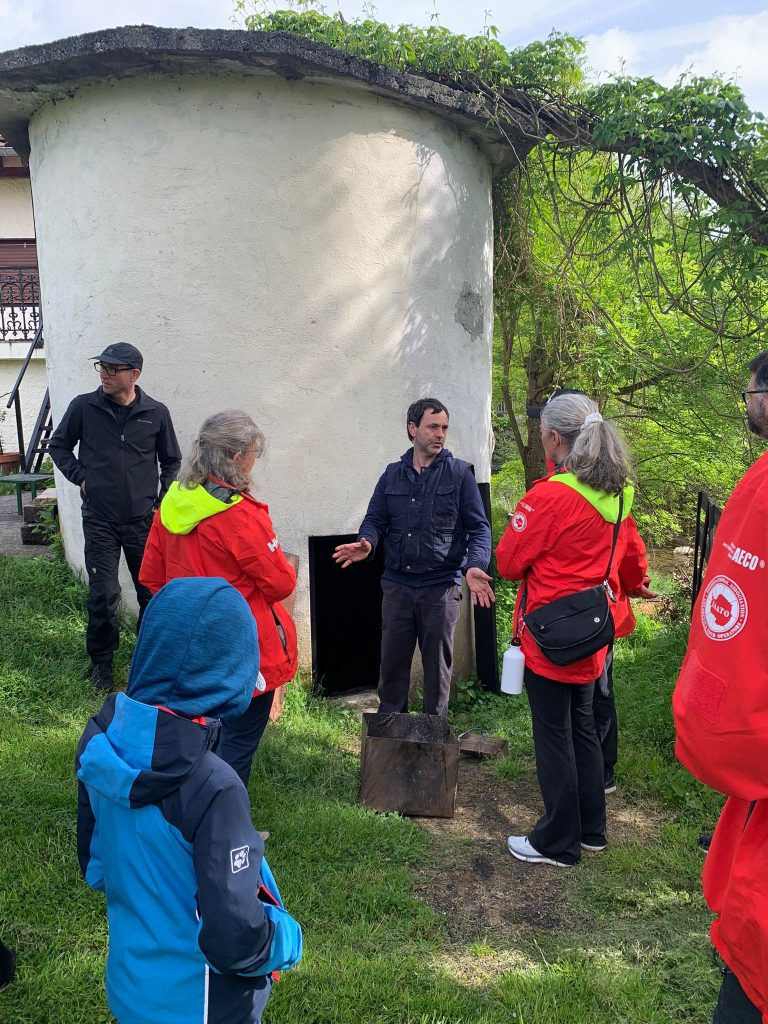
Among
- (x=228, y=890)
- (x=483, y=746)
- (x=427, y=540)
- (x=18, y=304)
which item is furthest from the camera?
(x=18, y=304)

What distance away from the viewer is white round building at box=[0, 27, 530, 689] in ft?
17.1

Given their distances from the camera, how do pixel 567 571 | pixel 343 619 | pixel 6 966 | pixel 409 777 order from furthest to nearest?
1. pixel 343 619
2. pixel 409 777
3. pixel 567 571
4. pixel 6 966

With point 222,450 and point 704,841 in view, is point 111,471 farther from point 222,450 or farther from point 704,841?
point 704,841

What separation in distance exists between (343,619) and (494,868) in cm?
254

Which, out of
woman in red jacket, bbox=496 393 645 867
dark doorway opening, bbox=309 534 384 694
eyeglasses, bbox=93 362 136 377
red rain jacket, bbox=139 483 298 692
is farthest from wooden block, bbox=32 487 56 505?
woman in red jacket, bbox=496 393 645 867

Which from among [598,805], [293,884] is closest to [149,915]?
[293,884]

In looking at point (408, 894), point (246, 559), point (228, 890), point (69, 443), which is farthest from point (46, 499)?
point (228, 890)

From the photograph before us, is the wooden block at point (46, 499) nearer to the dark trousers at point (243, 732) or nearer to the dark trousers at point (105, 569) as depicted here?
the dark trousers at point (105, 569)

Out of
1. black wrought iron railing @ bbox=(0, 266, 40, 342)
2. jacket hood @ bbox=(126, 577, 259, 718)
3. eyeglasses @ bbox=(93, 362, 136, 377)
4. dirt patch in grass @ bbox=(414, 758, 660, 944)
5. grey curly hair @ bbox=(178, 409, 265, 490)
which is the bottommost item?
dirt patch in grass @ bbox=(414, 758, 660, 944)

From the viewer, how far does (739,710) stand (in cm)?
151

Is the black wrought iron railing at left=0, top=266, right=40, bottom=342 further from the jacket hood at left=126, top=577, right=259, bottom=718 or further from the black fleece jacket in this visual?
the jacket hood at left=126, top=577, right=259, bottom=718

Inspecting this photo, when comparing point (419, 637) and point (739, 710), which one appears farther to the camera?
point (419, 637)

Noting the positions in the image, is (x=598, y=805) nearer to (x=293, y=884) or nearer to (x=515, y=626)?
(x=515, y=626)

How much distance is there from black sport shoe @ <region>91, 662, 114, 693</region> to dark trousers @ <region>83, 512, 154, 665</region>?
0.04m
